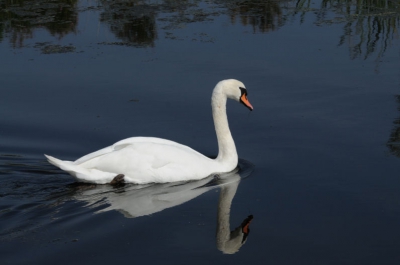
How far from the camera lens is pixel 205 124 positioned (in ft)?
31.3

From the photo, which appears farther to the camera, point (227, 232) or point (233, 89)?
point (233, 89)

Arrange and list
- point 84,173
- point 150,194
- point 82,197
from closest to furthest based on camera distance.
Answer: point 82,197, point 150,194, point 84,173

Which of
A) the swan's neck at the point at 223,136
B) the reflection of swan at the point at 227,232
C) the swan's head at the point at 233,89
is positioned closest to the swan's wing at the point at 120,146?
the swan's neck at the point at 223,136

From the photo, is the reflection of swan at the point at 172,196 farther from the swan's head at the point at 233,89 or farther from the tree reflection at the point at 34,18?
the tree reflection at the point at 34,18

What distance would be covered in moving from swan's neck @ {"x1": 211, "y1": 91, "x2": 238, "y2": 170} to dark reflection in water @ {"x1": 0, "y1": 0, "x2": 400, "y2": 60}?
3.81 metres

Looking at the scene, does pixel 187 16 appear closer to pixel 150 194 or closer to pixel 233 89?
pixel 233 89

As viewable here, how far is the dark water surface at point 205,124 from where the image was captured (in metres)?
6.51

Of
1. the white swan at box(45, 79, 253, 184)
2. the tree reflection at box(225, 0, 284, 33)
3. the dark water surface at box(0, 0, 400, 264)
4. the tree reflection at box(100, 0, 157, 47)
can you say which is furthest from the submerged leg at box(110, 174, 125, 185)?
the tree reflection at box(225, 0, 284, 33)

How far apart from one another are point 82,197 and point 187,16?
6.61m

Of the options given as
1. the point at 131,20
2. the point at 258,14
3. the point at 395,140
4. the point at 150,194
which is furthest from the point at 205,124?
the point at 258,14

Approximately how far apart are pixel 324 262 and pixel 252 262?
0.55 meters

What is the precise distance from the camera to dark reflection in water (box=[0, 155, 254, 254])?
6.81 m

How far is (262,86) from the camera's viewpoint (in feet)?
34.1

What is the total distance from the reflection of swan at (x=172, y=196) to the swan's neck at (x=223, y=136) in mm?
136
